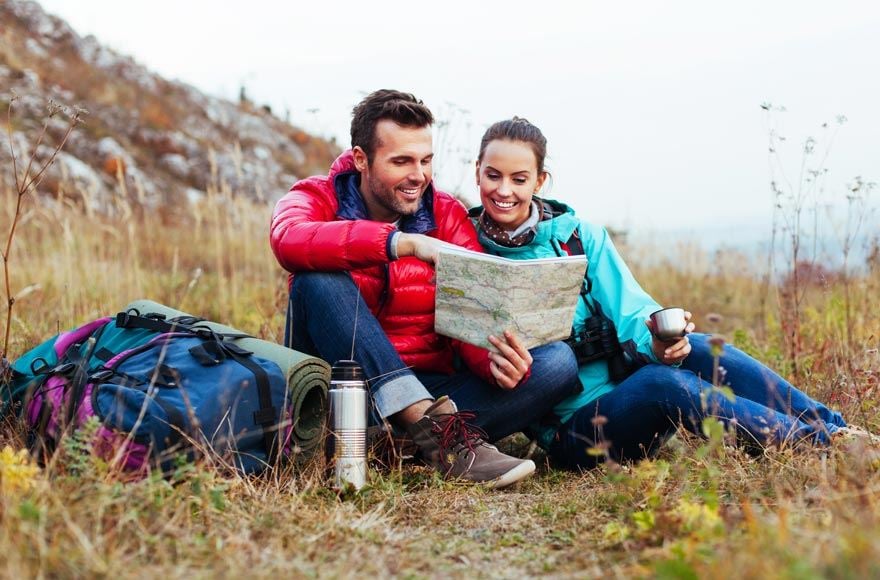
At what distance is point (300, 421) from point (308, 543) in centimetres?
86

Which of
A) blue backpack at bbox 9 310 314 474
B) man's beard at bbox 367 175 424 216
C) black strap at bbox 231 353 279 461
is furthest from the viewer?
man's beard at bbox 367 175 424 216

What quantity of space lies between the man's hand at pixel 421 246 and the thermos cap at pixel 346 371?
1.43 feet

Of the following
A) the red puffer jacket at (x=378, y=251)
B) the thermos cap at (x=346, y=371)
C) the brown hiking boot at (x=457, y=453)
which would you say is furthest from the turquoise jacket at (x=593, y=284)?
the thermos cap at (x=346, y=371)

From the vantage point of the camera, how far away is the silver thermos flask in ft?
9.01

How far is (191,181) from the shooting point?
17.4 m

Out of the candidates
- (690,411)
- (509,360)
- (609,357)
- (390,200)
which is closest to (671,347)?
(690,411)

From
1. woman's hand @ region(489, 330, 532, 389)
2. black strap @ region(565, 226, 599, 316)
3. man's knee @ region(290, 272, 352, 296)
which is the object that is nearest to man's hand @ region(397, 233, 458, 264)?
man's knee @ region(290, 272, 352, 296)

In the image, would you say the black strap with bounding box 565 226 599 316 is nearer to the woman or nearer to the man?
the woman

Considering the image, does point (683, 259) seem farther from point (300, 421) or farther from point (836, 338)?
point (300, 421)

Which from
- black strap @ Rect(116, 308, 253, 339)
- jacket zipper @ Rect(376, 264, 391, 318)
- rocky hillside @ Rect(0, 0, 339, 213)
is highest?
rocky hillside @ Rect(0, 0, 339, 213)

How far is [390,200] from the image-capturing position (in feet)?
11.1

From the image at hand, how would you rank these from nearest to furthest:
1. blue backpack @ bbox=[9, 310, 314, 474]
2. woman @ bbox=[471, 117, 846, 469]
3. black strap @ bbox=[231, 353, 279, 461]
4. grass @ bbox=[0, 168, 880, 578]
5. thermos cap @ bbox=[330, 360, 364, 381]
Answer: grass @ bbox=[0, 168, 880, 578] → blue backpack @ bbox=[9, 310, 314, 474] → black strap @ bbox=[231, 353, 279, 461] → thermos cap @ bbox=[330, 360, 364, 381] → woman @ bbox=[471, 117, 846, 469]

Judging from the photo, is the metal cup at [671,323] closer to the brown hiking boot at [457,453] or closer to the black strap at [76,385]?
the brown hiking boot at [457,453]

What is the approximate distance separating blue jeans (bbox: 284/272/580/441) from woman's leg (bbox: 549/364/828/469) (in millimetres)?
174
